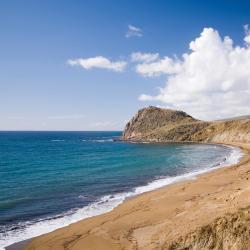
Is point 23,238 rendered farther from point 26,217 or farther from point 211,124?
point 211,124

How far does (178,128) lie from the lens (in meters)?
157

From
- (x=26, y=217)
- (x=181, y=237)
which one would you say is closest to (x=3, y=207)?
(x=26, y=217)

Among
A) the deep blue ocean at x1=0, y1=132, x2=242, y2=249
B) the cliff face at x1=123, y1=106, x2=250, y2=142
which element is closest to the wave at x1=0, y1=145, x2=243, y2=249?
the deep blue ocean at x1=0, y1=132, x2=242, y2=249

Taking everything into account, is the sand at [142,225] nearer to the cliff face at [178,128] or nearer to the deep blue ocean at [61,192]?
the deep blue ocean at [61,192]

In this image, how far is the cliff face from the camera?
445 feet

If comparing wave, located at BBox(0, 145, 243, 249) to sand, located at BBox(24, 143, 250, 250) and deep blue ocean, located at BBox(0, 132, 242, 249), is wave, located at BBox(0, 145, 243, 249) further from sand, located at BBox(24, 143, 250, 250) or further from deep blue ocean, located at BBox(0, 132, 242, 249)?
sand, located at BBox(24, 143, 250, 250)

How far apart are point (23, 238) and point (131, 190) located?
17.1 metres

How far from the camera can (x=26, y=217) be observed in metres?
26.7

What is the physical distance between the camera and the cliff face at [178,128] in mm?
135500

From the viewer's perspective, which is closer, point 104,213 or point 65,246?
point 65,246

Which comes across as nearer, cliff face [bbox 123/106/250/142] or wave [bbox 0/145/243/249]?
wave [bbox 0/145/243/249]

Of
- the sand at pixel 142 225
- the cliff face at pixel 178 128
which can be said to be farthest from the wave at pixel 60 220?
the cliff face at pixel 178 128

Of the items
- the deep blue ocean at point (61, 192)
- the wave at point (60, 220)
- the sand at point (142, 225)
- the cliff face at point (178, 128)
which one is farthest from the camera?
the cliff face at point (178, 128)

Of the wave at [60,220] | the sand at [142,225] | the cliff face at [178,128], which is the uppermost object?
the cliff face at [178,128]
